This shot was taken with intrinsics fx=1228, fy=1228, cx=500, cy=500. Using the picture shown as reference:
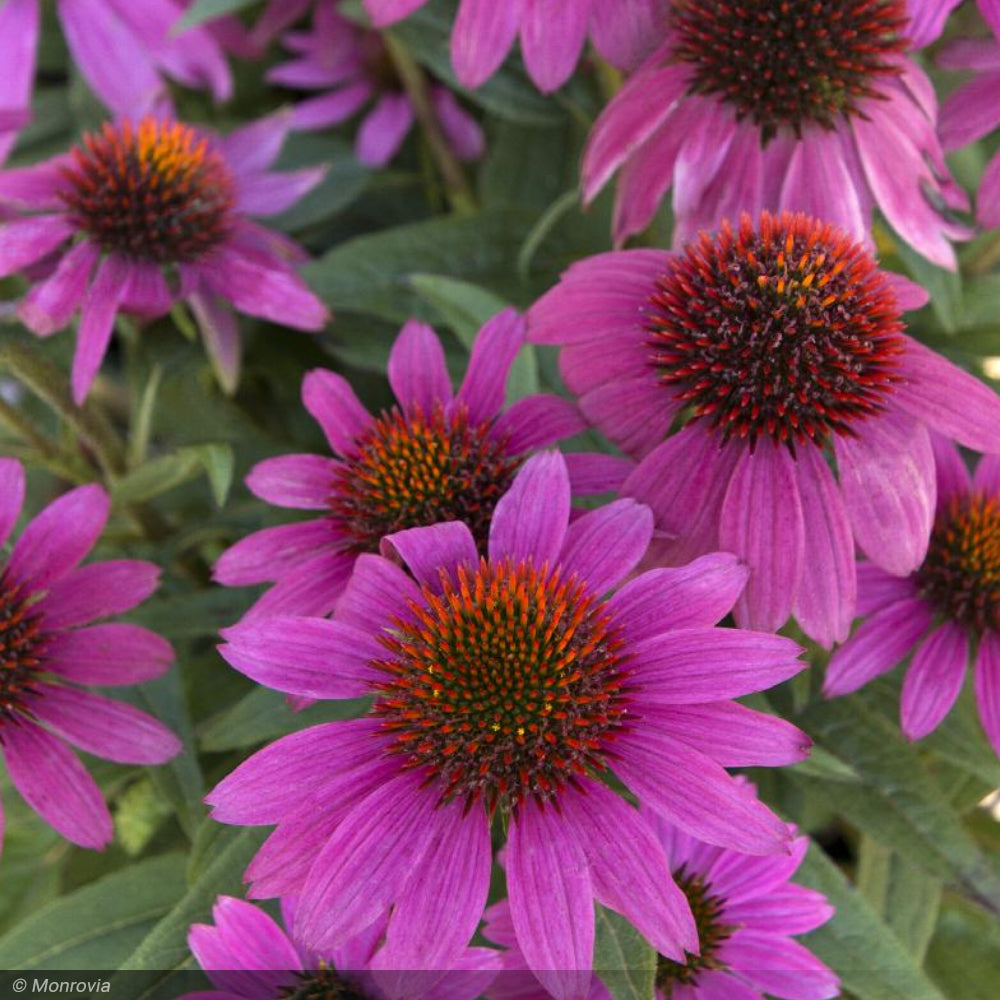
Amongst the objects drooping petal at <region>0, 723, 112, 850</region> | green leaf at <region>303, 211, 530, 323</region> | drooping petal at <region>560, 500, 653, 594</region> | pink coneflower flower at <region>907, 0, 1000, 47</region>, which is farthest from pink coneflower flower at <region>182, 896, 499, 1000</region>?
pink coneflower flower at <region>907, 0, 1000, 47</region>

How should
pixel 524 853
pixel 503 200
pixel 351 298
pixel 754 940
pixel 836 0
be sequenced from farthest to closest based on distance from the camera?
1. pixel 503 200
2. pixel 351 298
3. pixel 836 0
4. pixel 754 940
5. pixel 524 853

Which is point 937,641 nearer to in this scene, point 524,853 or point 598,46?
point 524,853

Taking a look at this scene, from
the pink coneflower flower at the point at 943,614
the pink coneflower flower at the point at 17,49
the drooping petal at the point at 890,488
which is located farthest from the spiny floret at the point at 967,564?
the pink coneflower flower at the point at 17,49

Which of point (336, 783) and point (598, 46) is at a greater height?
point (598, 46)

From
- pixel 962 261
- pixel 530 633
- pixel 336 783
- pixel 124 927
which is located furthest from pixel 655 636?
pixel 962 261

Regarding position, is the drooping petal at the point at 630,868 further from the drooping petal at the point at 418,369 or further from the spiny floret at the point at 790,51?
the spiny floret at the point at 790,51

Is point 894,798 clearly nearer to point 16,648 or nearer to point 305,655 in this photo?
point 305,655

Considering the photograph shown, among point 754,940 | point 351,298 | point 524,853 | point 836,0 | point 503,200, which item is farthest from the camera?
point 503,200

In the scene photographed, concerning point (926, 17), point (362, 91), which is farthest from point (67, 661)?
point (362, 91)
